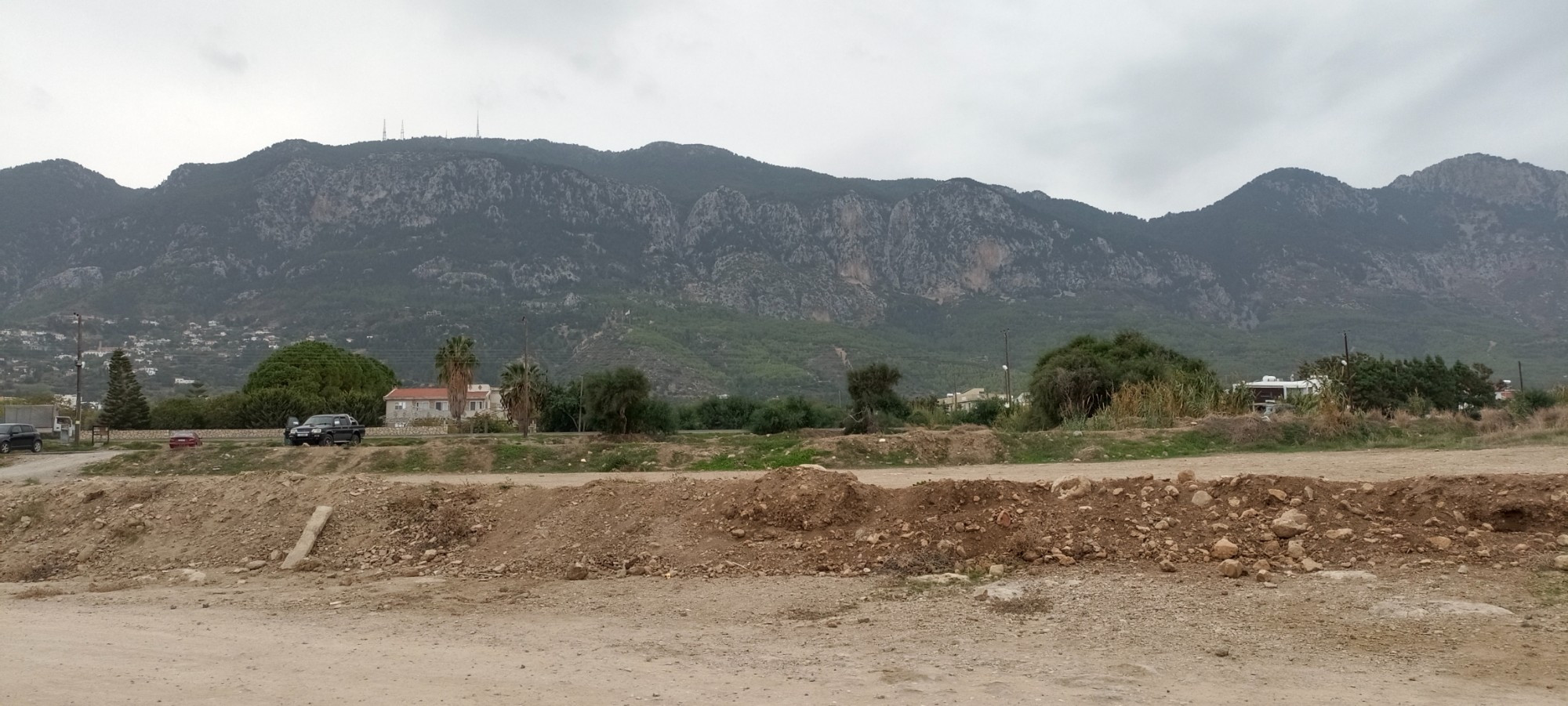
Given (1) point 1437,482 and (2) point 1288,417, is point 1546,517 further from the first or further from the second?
(2) point 1288,417

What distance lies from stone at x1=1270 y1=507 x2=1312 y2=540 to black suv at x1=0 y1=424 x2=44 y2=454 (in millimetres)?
48257

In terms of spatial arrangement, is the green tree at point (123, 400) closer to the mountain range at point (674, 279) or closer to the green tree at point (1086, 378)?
the mountain range at point (674, 279)

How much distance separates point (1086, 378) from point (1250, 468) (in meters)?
20.4

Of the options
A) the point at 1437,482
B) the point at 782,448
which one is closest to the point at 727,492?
the point at 1437,482

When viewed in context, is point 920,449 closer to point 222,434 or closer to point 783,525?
point 783,525

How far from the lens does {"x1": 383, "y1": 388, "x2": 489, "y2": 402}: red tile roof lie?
314ft

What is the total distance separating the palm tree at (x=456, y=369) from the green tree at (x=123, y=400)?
2232cm

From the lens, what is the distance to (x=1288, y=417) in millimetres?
29469

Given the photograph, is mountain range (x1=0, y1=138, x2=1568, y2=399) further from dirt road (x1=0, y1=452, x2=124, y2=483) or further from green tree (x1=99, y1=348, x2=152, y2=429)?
dirt road (x1=0, y1=452, x2=124, y2=483)

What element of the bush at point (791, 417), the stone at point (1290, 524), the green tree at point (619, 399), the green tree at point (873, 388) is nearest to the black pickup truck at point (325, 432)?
the green tree at point (619, 399)

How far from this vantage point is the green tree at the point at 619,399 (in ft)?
141

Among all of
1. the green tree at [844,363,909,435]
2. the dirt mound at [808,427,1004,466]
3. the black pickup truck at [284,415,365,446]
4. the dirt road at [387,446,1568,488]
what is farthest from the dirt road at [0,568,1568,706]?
the green tree at [844,363,909,435]

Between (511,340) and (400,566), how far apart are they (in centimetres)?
12908

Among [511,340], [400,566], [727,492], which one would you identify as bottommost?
[400,566]
